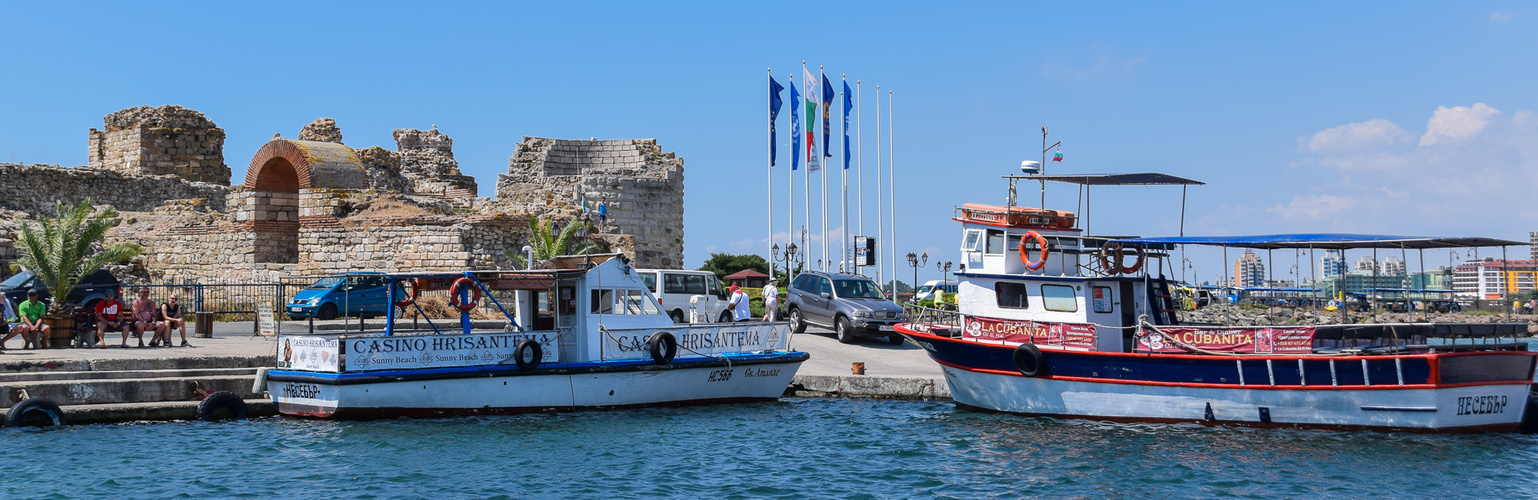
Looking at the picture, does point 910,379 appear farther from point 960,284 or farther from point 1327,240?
point 1327,240

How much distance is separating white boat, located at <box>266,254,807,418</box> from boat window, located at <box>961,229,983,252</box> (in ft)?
9.11

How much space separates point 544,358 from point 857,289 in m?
8.83

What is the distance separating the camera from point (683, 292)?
24.4m

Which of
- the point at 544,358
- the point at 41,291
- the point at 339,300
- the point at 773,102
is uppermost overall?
the point at 773,102

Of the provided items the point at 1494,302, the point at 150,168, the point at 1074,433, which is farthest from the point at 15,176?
the point at 1494,302

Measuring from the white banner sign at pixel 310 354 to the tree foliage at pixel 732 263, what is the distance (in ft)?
164

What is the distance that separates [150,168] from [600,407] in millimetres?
30985

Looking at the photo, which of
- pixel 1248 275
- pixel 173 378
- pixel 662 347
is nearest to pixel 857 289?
pixel 662 347

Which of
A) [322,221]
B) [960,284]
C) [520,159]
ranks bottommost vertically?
[960,284]

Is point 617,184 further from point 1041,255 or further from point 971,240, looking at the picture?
point 1041,255

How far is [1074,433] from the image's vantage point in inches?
571

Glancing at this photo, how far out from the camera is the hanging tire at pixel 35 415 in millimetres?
13504

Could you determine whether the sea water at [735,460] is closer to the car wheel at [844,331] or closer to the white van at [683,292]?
the car wheel at [844,331]

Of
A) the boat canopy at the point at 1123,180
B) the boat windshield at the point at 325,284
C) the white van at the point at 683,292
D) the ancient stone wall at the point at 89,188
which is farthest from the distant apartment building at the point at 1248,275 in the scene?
the ancient stone wall at the point at 89,188
